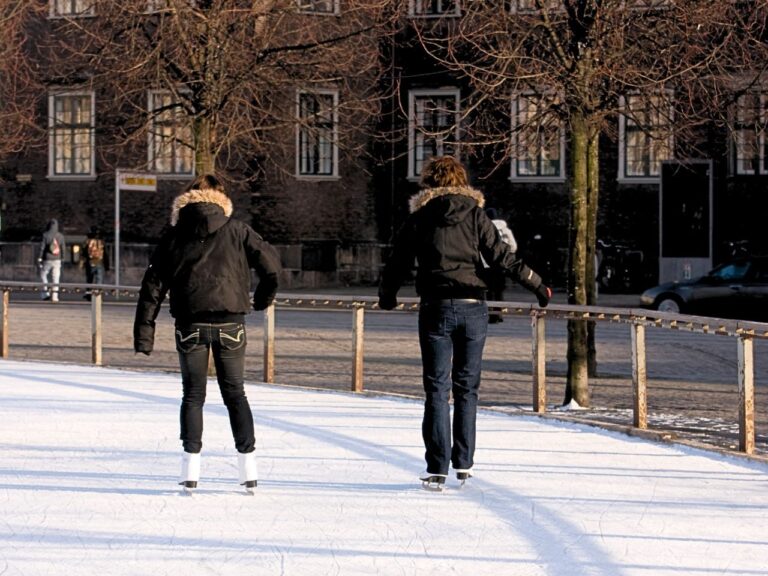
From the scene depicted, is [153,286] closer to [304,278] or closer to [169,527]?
[169,527]

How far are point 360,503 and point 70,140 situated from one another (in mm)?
34012

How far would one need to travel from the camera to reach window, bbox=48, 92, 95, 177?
4172 cm

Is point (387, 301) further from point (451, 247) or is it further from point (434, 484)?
point (434, 484)

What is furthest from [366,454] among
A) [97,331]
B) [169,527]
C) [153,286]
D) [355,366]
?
[97,331]

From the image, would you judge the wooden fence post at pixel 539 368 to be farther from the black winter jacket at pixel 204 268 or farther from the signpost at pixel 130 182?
the signpost at pixel 130 182

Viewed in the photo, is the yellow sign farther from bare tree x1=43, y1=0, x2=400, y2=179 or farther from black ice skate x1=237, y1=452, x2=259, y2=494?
black ice skate x1=237, y1=452, x2=259, y2=494

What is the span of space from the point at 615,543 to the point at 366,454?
11.5 ft

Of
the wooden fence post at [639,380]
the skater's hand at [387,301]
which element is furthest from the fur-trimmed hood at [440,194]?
the wooden fence post at [639,380]

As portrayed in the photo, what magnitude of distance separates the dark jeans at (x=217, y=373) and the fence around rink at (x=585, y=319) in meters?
3.65

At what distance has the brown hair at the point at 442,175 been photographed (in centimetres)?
965

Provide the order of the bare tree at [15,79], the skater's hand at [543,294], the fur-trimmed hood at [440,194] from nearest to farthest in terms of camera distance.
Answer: the fur-trimmed hood at [440,194]
the skater's hand at [543,294]
the bare tree at [15,79]

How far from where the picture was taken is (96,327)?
18953mm

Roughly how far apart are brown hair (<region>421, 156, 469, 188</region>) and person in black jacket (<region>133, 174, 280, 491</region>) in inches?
38.1

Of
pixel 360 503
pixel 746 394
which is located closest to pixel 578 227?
pixel 746 394
